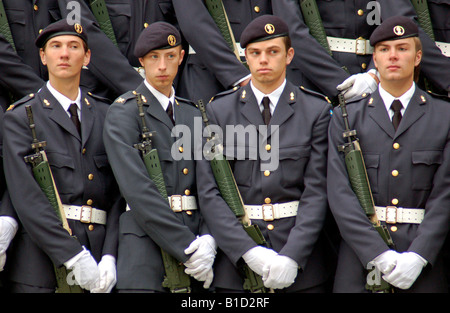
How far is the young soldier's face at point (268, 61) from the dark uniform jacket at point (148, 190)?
0.70 metres

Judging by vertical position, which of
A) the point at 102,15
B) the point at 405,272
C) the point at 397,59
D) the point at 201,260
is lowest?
the point at 405,272

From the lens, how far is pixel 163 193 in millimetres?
6445

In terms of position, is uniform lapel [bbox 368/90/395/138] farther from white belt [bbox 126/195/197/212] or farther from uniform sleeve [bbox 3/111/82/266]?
uniform sleeve [bbox 3/111/82/266]

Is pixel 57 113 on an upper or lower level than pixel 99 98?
lower

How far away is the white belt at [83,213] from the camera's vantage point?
257 inches

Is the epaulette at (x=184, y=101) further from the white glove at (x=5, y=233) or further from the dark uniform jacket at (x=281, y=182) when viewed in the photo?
the white glove at (x=5, y=233)

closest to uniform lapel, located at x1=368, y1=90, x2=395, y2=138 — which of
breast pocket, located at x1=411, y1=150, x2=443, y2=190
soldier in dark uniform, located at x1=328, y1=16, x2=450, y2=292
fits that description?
soldier in dark uniform, located at x1=328, y1=16, x2=450, y2=292

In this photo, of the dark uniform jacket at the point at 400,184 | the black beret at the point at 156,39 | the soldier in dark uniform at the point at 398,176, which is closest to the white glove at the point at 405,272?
the soldier in dark uniform at the point at 398,176

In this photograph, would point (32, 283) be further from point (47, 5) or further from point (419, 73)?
point (419, 73)

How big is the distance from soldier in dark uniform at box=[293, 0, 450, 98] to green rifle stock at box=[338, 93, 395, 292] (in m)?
0.87

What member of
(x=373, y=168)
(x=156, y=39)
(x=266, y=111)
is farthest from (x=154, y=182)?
(x=373, y=168)

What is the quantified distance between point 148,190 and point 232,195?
652 mm

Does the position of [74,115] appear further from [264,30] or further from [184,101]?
[264,30]

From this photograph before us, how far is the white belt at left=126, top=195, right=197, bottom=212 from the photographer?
656 centimetres
